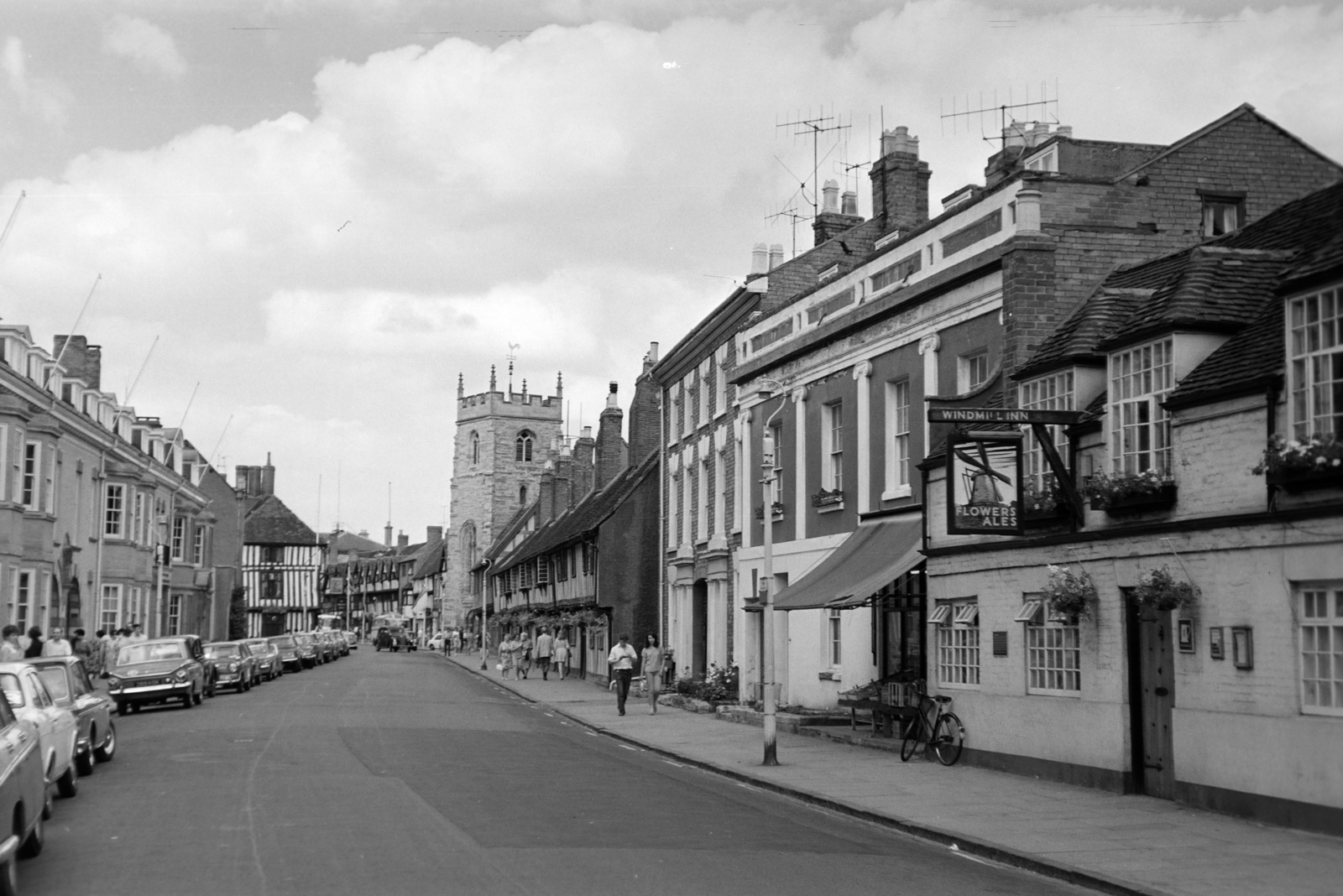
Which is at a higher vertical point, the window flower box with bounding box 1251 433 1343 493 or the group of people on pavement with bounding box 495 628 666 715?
the window flower box with bounding box 1251 433 1343 493

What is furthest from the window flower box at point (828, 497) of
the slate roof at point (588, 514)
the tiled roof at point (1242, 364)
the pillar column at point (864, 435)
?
the slate roof at point (588, 514)

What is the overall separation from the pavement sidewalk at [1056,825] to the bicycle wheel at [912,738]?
0.21 metres

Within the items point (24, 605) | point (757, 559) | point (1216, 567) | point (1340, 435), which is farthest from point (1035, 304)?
point (24, 605)

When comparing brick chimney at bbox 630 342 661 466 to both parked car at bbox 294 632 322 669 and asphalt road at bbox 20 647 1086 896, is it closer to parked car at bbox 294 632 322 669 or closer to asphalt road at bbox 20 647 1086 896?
parked car at bbox 294 632 322 669

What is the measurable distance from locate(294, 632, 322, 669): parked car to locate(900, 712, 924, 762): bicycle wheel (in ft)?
144

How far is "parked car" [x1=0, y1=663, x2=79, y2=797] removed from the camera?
13750mm

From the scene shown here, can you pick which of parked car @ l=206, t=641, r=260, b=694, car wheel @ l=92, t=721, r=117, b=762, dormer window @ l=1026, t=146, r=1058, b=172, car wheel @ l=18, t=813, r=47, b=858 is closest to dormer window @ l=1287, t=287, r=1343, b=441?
dormer window @ l=1026, t=146, r=1058, b=172

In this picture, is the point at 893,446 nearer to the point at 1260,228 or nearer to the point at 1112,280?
the point at 1112,280

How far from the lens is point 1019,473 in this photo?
59.3ft

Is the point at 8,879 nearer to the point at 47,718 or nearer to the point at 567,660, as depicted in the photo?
the point at 47,718

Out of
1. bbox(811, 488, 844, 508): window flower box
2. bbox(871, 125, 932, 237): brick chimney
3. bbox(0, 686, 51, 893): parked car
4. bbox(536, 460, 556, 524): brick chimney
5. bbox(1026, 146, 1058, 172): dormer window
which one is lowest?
bbox(0, 686, 51, 893): parked car

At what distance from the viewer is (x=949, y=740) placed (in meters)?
19.6

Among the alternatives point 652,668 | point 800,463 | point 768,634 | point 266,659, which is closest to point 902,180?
point 800,463

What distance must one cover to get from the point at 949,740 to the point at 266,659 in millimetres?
33133
